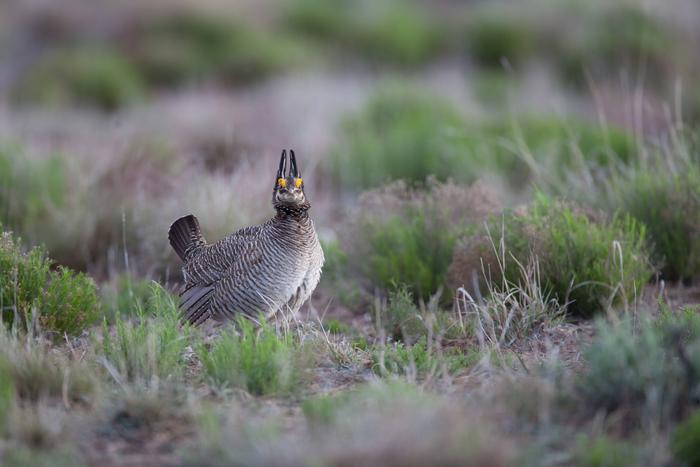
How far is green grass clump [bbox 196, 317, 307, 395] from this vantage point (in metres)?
4.65

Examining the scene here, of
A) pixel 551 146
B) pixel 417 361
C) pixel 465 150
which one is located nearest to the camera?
pixel 417 361

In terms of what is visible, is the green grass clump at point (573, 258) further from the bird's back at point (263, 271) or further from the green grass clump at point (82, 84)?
the green grass clump at point (82, 84)

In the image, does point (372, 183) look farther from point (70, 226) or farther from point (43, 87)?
point (43, 87)

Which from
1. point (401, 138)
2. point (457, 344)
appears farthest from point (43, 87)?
point (457, 344)

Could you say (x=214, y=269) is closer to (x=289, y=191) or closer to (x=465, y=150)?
(x=289, y=191)

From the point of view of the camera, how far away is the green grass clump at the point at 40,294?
5.50 meters

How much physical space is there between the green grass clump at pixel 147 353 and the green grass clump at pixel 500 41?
14522 millimetres

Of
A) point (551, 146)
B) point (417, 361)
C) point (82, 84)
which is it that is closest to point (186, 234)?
point (417, 361)

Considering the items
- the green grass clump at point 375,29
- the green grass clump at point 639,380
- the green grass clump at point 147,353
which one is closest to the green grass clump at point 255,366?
the green grass clump at point 147,353

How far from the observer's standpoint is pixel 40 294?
18.3 ft

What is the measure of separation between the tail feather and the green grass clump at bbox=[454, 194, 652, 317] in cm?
189

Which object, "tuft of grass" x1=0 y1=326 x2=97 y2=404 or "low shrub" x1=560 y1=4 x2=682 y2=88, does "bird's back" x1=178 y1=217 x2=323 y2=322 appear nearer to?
"tuft of grass" x1=0 y1=326 x2=97 y2=404

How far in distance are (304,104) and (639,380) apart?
10961 millimetres

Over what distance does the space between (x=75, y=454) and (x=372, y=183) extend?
6.75 meters
